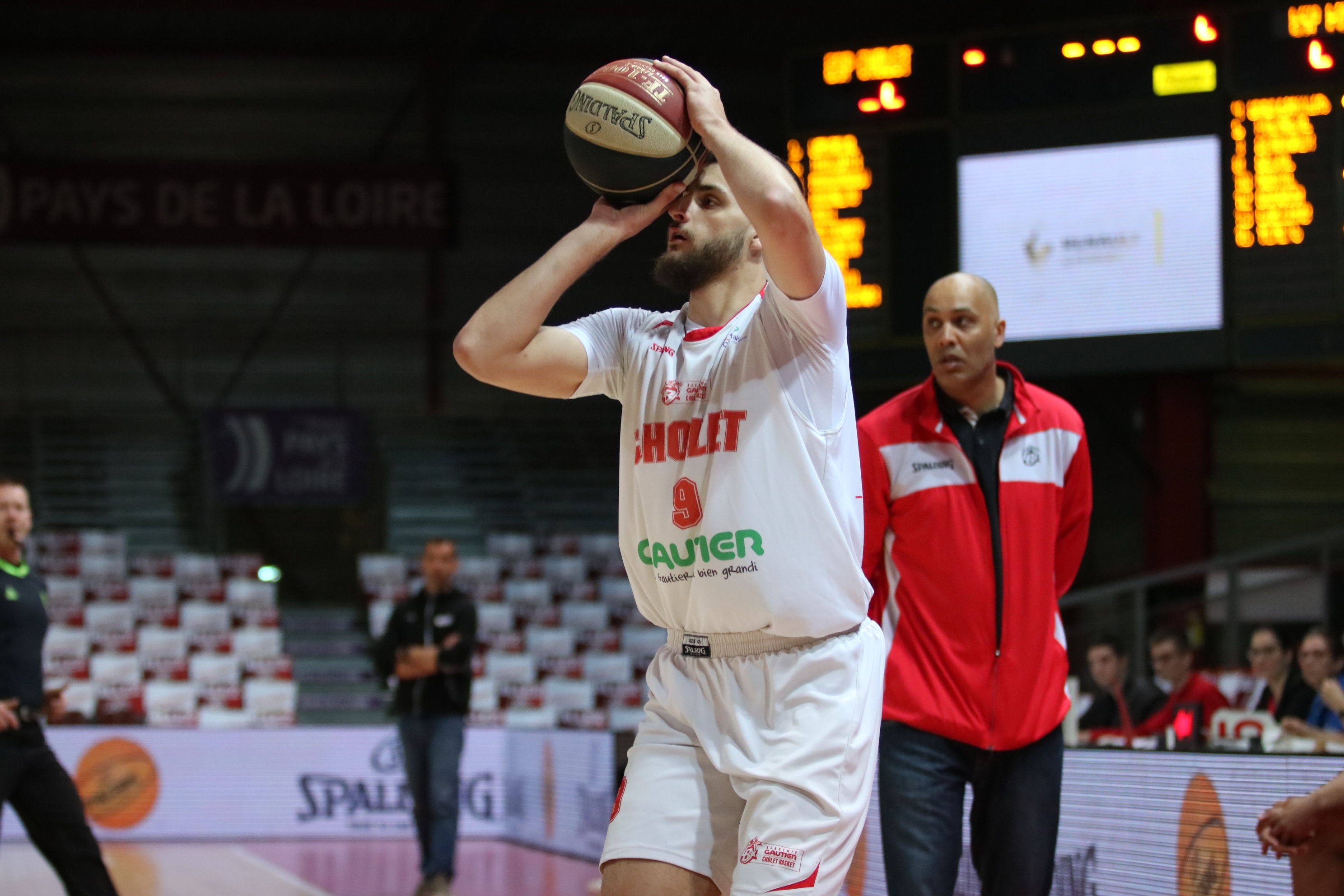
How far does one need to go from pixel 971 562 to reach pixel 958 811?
1.99 ft

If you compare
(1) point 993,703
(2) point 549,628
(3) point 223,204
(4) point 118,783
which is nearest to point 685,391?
(1) point 993,703

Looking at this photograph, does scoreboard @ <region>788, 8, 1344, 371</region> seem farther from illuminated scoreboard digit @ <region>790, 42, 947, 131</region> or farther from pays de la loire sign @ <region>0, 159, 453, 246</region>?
pays de la loire sign @ <region>0, 159, 453, 246</region>

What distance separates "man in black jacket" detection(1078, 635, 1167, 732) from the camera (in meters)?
7.55

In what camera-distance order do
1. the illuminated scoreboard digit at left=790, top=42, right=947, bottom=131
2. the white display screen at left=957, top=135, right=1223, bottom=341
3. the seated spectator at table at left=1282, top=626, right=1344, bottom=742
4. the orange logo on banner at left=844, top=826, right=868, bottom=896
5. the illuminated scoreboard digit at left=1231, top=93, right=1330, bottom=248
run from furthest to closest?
1. the illuminated scoreboard digit at left=790, top=42, right=947, bottom=131
2. the white display screen at left=957, top=135, right=1223, bottom=341
3. the illuminated scoreboard digit at left=1231, top=93, right=1330, bottom=248
4. the seated spectator at table at left=1282, top=626, right=1344, bottom=742
5. the orange logo on banner at left=844, top=826, right=868, bottom=896

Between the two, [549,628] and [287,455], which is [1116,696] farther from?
[287,455]

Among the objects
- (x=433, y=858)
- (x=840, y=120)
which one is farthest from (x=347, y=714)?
(x=840, y=120)

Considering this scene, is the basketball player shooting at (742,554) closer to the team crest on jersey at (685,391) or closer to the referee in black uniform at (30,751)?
the team crest on jersey at (685,391)

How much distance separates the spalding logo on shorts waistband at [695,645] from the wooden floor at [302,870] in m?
5.28

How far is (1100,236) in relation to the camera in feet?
30.7

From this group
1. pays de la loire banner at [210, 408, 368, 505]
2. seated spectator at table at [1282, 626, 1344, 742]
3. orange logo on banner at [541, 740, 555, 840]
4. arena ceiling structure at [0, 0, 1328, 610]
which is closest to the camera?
seated spectator at table at [1282, 626, 1344, 742]

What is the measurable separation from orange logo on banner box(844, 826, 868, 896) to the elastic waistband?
3.00 metres

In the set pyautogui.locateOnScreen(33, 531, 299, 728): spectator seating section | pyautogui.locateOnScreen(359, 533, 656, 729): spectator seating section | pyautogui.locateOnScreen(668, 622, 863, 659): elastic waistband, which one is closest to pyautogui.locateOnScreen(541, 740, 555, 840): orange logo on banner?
pyautogui.locateOnScreen(359, 533, 656, 729): spectator seating section

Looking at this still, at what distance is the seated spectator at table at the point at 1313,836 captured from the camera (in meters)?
3.29

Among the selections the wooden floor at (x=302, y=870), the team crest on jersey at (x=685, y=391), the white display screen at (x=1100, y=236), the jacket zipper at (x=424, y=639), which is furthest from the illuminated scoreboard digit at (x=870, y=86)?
the team crest on jersey at (x=685, y=391)
